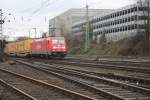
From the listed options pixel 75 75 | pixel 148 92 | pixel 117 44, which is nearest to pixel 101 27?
pixel 117 44

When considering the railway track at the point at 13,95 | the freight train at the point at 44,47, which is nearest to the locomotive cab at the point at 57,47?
the freight train at the point at 44,47

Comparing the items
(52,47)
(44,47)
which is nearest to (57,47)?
(52,47)

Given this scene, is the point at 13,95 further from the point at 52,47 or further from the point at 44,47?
the point at 44,47

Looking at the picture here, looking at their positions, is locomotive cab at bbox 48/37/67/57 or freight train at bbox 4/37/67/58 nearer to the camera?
locomotive cab at bbox 48/37/67/57

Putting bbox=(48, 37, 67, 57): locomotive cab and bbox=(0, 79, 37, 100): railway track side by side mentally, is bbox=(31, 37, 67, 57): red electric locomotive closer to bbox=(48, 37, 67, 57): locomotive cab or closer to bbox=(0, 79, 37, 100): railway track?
bbox=(48, 37, 67, 57): locomotive cab

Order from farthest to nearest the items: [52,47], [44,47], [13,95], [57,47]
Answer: [44,47], [57,47], [52,47], [13,95]

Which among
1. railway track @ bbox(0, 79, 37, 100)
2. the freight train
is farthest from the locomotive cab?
railway track @ bbox(0, 79, 37, 100)

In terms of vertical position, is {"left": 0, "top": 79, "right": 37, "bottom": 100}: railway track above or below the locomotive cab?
below

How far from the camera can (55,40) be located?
4944 cm

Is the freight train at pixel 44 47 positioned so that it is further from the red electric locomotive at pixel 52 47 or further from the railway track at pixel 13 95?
the railway track at pixel 13 95

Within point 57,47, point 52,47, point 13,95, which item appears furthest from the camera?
point 57,47

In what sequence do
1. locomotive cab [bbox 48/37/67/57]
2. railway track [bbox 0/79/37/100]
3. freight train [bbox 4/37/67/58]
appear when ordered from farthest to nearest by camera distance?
1. freight train [bbox 4/37/67/58]
2. locomotive cab [bbox 48/37/67/57]
3. railway track [bbox 0/79/37/100]

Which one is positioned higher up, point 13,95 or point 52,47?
point 52,47

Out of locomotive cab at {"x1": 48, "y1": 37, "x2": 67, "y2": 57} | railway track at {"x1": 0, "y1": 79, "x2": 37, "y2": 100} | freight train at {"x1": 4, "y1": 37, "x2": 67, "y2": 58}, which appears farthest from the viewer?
freight train at {"x1": 4, "y1": 37, "x2": 67, "y2": 58}
